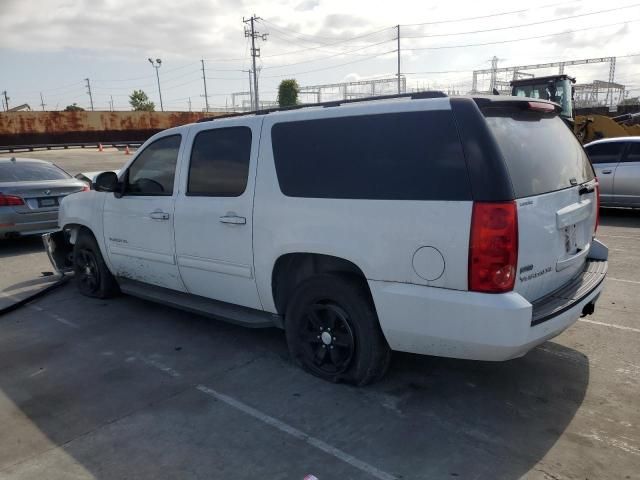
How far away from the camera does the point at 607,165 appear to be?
10.2 meters

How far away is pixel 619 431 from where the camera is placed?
10.1 feet

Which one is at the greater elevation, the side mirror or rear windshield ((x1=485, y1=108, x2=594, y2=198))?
rear windshield ((x1=485, y1=108, x2=594, y2=198))

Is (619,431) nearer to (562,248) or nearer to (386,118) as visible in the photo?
(562,248)

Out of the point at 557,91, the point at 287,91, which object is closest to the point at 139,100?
the point at 287,91

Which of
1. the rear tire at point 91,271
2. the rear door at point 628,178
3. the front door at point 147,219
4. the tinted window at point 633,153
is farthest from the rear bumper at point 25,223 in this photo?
the tinted window at point 633,153

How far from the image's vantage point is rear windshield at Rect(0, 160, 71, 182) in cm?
877

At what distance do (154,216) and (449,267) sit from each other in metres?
2.97

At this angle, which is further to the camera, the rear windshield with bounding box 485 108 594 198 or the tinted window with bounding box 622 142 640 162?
the tinted window with bounding box 622 142 640 162

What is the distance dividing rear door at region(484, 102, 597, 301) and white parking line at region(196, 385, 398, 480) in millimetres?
1301

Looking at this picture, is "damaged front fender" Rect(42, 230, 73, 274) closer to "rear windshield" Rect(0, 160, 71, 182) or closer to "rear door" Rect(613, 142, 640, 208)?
"rear windshield" Rect(0, 160, 71, 182)

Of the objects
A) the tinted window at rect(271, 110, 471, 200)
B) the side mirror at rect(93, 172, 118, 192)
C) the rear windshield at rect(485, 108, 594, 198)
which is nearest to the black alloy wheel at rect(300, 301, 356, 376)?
the tinted window at rect(271, 110, 471, 200)

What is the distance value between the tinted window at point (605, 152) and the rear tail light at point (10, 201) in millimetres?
10347

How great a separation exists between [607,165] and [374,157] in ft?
28.6

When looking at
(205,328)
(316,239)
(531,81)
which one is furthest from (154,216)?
(531,81)
